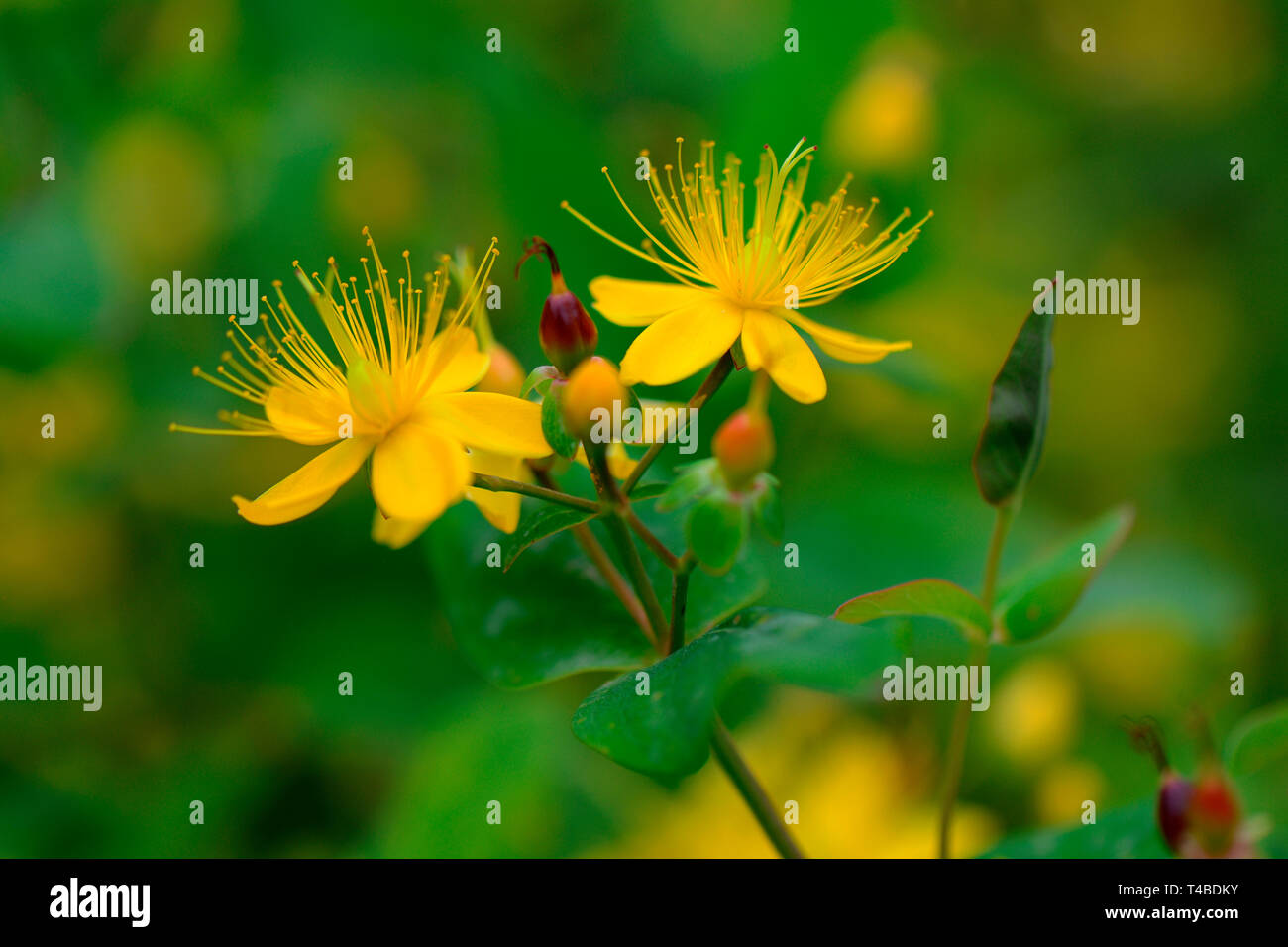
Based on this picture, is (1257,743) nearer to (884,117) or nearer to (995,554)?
(995,554)

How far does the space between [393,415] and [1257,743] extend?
878 mm

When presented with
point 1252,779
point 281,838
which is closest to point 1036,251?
point 1252,779

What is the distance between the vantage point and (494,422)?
983 millimetres

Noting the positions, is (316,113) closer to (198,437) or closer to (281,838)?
(198,437)

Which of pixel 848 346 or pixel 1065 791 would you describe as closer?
pixel 848 346

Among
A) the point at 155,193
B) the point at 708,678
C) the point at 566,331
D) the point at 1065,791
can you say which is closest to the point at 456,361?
the point at 566,331

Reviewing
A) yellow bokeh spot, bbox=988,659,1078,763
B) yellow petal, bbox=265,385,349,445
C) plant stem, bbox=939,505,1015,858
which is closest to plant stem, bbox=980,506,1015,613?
plant stem, bbox=939,505,1015,858

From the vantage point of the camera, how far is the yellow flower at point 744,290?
974 millimetres

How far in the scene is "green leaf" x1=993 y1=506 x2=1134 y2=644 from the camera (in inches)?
38.3

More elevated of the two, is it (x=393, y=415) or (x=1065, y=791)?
(x=393, y=415)

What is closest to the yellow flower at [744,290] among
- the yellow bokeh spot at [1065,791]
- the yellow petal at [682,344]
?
the yellow petal at [682,344]

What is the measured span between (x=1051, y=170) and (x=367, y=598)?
189cm

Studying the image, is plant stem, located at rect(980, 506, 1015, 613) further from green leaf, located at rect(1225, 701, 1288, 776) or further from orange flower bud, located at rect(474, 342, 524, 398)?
orange flower bud, located at rect(474, 342, 524, 398)

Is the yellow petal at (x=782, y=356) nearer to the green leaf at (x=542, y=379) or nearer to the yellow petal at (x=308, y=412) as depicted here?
the green leaf at (x=542, y=379)
